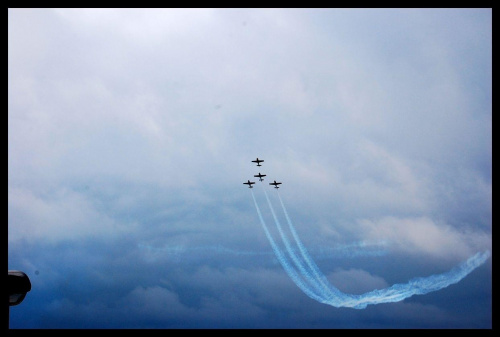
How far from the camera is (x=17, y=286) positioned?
581 cm

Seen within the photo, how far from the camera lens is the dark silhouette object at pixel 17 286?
578 cm

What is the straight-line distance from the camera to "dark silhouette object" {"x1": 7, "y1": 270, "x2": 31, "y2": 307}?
578 cm
